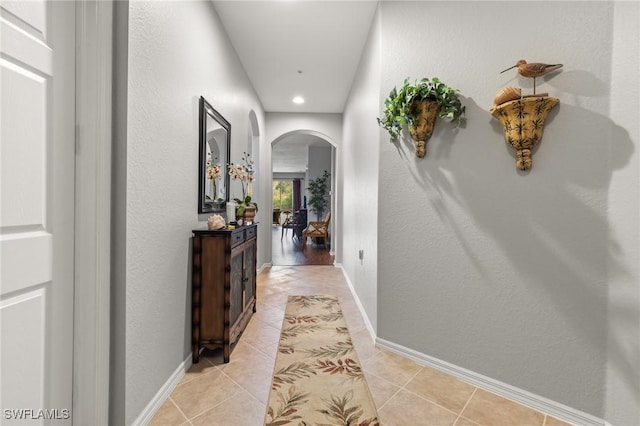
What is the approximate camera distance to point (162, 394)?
5.27 feet

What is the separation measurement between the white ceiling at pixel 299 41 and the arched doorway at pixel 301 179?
1369 millimetres

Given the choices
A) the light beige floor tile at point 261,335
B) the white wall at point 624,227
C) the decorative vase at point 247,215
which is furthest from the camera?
the decorative vase at point 247,215

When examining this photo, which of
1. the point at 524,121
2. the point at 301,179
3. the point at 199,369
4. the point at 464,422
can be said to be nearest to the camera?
the point at 464,422

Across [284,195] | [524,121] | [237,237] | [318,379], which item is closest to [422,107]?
[524,121]

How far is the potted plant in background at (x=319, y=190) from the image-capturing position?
28.3 feet

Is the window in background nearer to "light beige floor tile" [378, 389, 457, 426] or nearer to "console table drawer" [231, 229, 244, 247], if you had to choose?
"console table drawer" [231, 229, 244, 247]

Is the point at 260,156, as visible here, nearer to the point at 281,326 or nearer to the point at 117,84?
the point at 281,326

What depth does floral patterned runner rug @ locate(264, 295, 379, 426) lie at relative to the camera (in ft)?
4.99

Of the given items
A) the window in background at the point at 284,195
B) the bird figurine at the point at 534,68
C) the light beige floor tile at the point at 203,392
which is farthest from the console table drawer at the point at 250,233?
the window in background at the point at 284,195

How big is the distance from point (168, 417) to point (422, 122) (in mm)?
2257

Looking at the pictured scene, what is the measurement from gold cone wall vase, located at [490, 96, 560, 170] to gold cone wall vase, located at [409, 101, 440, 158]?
0.35 meters

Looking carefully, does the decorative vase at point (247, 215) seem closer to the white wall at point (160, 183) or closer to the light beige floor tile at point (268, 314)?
the white wall at point (160, 183)

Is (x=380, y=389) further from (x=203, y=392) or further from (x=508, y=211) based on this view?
(x=508, y=211)

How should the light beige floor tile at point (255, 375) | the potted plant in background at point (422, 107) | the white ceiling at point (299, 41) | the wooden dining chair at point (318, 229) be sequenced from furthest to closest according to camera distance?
the wooden dining chair at point (318, 229)
the white ceiling at point (299, 41)
the potted plant in background at point (422, 107)
the light beige floor tile at point (255, 375)
